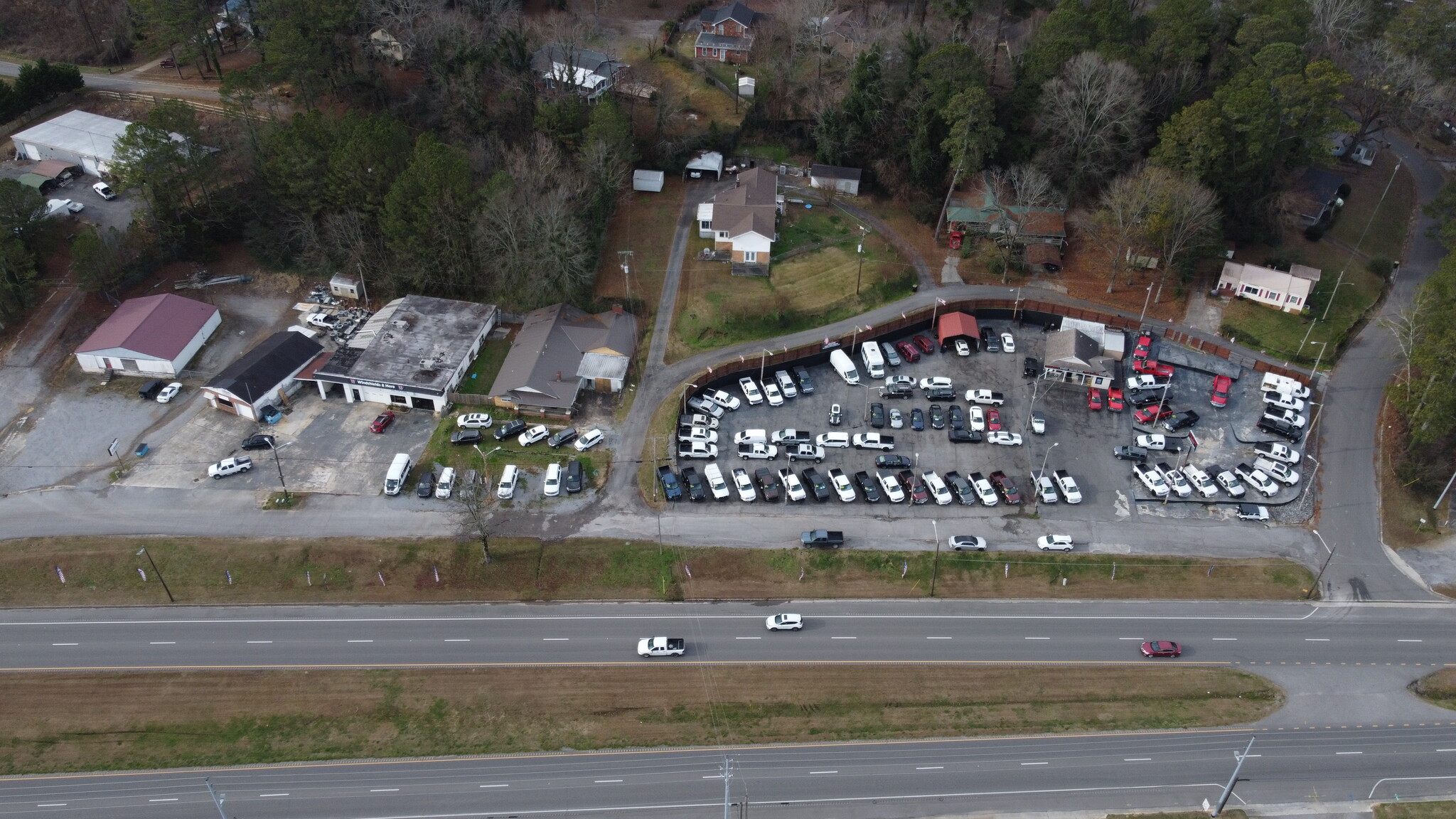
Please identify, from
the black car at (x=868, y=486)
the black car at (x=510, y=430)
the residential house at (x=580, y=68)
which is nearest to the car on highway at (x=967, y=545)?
the black car at (x=868, y=486)

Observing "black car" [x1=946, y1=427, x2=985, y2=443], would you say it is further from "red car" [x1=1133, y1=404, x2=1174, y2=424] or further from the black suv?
the black suv

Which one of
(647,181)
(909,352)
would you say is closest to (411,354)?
(647,181)

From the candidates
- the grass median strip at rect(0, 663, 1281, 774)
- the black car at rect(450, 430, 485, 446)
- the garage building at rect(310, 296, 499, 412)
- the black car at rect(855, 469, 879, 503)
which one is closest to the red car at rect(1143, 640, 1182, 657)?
the grass median strip at rect(0, 663, 1281, 774)

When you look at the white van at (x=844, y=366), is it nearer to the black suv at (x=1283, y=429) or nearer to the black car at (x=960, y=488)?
the black car at (x=960, y=488)

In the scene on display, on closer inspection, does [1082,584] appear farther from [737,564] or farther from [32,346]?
[32,346]

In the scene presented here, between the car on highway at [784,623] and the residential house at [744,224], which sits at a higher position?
the residential house at [744,224]

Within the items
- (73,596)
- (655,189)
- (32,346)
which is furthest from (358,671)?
(655,189)

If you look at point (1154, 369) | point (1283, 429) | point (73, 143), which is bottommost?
point (1283, 429)

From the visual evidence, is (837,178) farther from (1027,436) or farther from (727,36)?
(1027,436)
